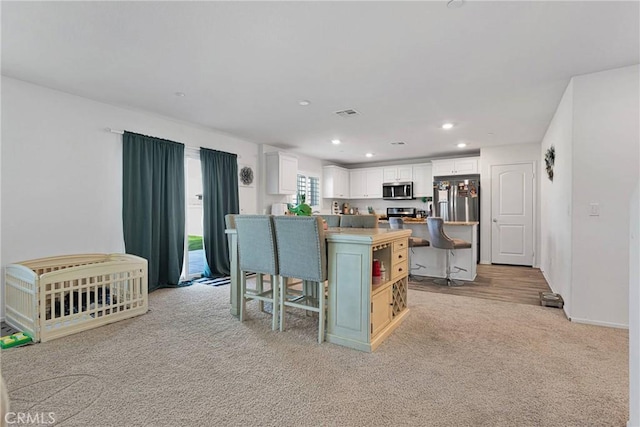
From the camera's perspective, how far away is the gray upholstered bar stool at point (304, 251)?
8.44 ft

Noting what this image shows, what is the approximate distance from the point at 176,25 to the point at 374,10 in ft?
4.42

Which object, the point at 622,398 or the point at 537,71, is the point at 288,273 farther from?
the point at 537,71

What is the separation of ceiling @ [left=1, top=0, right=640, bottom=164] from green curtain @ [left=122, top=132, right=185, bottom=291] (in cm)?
53

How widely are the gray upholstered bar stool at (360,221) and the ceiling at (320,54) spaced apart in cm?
135

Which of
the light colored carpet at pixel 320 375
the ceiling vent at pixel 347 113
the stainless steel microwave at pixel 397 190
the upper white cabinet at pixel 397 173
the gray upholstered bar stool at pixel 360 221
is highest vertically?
the ceiling vent at pixel 347 113

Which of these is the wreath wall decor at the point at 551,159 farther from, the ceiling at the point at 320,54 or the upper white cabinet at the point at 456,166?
the upper white cabinet at the point at 456,166

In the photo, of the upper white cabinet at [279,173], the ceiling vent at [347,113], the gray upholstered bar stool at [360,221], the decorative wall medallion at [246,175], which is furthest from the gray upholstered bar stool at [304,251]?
the upper white cabinet at [279,173]

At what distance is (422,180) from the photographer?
25.0 feet

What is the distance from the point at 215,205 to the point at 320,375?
3.68 metres

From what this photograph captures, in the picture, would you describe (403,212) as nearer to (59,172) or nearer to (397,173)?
(397,173)

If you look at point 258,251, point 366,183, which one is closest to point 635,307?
point 258,251

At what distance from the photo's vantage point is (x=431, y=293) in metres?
4.17

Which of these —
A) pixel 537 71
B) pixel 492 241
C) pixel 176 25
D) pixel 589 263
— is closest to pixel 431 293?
pixel 589 263

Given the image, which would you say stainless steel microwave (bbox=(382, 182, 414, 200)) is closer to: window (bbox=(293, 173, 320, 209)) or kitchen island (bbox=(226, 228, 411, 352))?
window (bbox=(293, 173, 320, 209))
